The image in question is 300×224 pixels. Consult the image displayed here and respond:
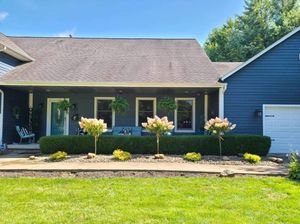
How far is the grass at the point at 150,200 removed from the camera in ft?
16.0

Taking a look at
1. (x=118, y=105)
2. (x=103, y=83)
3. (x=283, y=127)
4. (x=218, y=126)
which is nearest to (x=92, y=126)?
(x=103, y=83)

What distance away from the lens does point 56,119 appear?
15.4 meters

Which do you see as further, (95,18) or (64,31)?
(64,31)

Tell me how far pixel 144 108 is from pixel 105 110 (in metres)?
1.86

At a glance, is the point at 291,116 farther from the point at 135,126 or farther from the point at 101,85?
the point at 101,85

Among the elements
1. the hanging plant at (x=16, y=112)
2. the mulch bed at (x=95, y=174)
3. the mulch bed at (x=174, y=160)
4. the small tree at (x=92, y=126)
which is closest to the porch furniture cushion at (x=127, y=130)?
the small tree at (x=92, y=126)

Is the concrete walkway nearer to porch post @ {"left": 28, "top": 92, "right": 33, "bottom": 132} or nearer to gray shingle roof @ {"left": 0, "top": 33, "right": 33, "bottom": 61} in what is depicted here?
porch post @ {"left": 28, "top": 92, "right": 33, "bottom": 132}

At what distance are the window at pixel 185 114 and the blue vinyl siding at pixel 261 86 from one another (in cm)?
271

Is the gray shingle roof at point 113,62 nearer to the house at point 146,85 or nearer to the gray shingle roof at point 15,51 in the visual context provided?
the house at point 146,85

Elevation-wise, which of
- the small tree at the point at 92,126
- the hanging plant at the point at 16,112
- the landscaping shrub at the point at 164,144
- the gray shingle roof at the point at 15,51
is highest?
the gray shingle roof at the point at 15,51

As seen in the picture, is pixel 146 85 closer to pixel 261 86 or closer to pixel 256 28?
pixel 261 86

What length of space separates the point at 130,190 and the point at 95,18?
1594 cm

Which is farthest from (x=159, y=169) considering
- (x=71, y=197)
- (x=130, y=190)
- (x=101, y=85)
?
(x=101, y=85)

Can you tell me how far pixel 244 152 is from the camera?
11555 millimetres
